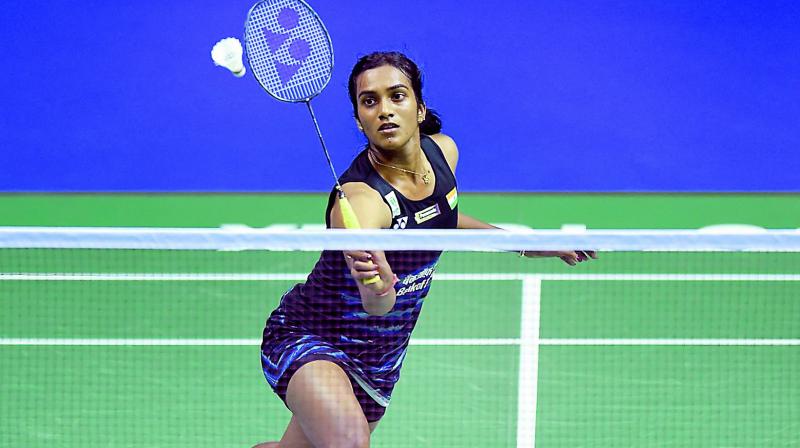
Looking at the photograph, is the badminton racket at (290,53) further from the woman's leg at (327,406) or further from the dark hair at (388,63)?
the woman's leg at (327,406)

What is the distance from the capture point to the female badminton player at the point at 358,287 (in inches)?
115

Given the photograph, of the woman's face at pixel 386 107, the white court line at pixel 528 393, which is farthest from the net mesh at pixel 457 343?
the woman's face at pixel 386 107

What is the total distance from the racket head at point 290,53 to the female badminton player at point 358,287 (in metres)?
0.37

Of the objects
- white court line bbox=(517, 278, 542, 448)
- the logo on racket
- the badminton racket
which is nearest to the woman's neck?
the badminton racket

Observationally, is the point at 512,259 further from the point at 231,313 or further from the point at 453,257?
the point at 231,313

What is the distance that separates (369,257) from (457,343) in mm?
3166

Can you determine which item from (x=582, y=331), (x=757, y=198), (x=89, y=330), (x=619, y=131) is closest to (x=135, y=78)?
(x=89, y=330)

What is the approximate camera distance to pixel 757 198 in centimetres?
927

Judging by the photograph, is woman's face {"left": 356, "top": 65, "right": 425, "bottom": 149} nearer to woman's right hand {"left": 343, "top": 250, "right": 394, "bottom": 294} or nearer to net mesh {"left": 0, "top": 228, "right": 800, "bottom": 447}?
net mesh {"left": 0, "top": 228, "right": 800, "bottom": 447}

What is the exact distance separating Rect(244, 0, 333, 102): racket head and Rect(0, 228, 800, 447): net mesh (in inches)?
26.7

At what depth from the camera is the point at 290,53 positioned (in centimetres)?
364

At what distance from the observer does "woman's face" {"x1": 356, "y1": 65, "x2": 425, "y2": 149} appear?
3051 millimetres

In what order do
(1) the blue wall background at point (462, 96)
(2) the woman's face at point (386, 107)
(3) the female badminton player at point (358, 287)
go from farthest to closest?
(1) the blue wall background at point (462, 96), (2) the woman's face at point (386, 107), (3) the female badminton player at point (358, 287)

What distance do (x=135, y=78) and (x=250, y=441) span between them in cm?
525
